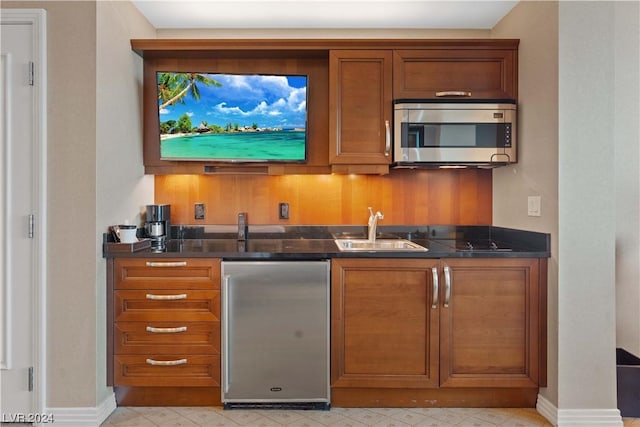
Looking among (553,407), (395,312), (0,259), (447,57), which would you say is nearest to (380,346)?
(395,312)

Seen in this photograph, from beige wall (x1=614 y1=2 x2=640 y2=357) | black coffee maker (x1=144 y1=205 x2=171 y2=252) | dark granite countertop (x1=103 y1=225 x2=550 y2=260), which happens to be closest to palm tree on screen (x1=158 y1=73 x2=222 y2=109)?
black coffee maker (x1=144 y1=205 x2=171 y2=252)

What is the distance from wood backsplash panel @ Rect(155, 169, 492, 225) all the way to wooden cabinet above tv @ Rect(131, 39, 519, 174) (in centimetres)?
20

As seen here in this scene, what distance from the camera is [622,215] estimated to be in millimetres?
2631

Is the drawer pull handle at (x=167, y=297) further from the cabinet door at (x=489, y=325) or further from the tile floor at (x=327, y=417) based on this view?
the cabinet door at (x=489, y=325)

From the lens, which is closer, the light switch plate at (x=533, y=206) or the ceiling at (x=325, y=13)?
the light switch plate at (x=533, y=206)

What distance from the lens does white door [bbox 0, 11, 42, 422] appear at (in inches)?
85.8

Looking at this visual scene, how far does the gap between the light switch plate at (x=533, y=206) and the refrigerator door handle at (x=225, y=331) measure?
5.93ft

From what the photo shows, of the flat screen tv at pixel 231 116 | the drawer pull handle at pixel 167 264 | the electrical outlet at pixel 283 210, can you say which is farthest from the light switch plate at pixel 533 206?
the drawer pull handle at pixel 167 264

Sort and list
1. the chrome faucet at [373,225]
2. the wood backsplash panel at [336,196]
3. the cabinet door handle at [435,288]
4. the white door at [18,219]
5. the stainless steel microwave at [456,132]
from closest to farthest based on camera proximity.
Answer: the white door at [18,219]
the cabinet door handle at [435,288]
the stainless steel microwave at [456,132]
the chrome faucet at [373,225]
the wood backsplash panel at [336,196]

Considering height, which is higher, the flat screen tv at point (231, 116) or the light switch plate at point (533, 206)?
the flat screen tv at point (231, 116)

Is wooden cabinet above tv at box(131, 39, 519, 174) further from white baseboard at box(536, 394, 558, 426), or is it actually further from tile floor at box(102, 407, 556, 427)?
white baseboard at box(536, 394, 558, 426)

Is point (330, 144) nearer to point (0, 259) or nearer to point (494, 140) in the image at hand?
point (494, 140)

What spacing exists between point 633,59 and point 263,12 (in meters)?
2.39

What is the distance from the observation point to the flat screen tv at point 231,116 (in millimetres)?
2723
